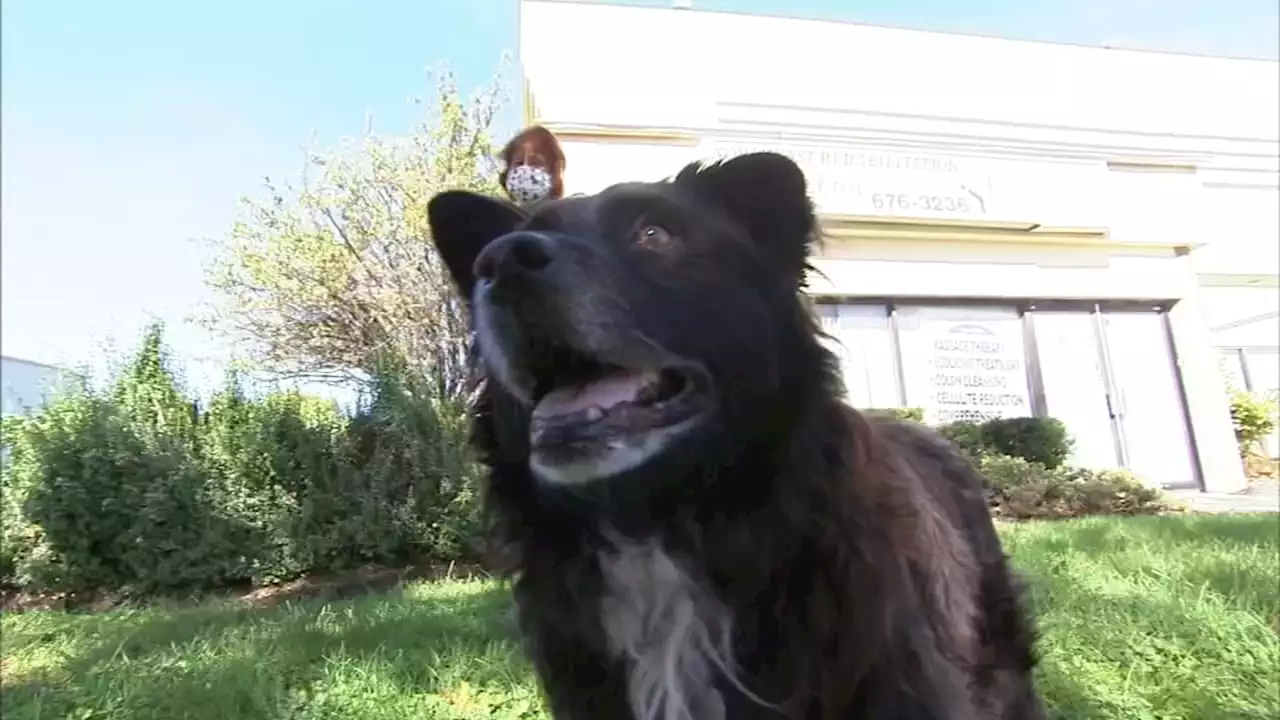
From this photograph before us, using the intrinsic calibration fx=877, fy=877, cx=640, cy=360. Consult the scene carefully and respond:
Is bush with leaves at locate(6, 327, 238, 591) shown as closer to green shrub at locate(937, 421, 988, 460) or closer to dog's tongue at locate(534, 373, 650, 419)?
dog's tongue at locate(534, 373, 650, 419)

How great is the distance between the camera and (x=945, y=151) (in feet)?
48.1

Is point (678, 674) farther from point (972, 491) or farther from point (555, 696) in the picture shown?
point (972, 491)

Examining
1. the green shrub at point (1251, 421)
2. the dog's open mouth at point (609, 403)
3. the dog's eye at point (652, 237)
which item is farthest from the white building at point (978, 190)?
the dog's open mouth at point (609, 403)

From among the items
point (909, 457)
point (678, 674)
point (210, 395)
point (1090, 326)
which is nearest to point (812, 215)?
point (909, 457)

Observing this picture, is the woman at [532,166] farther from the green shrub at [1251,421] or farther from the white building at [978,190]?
the green shrub at [1251,421]

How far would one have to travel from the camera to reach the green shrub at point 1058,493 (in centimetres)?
963

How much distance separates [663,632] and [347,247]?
14.2 meters

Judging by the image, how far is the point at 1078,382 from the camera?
1365 centimetres

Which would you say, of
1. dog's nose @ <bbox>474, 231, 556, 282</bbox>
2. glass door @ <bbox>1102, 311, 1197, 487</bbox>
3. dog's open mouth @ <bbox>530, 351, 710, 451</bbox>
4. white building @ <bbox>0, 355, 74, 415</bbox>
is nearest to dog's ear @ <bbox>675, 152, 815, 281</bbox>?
dog's open mouth @ <bbox>530, 351, 710, 451</bbox>

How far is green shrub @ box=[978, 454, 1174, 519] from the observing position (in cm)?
963

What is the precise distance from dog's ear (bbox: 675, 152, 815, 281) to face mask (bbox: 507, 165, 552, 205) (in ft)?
7.74

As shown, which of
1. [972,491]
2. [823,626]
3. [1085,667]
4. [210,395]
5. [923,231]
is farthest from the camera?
[923,231]

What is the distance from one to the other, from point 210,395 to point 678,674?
25.9 ft

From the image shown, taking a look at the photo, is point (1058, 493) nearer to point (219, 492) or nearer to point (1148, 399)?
point (1148, 399)
